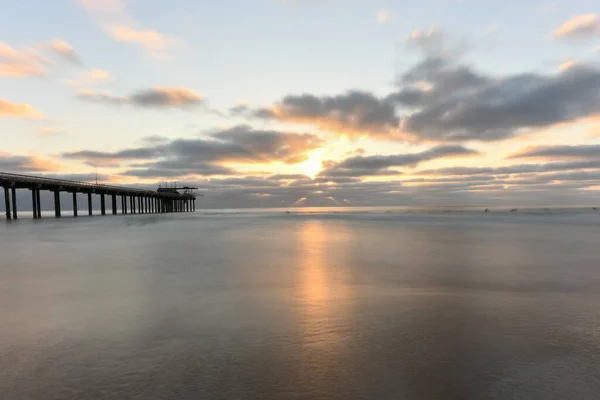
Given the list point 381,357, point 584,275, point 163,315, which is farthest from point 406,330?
point 584,275

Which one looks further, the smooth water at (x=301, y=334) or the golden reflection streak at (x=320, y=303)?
the golden reflection streak at (x=320, y=303)

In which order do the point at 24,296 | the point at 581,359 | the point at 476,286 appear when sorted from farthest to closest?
the point at 476,286
the point at 24,296
the point at 581,359

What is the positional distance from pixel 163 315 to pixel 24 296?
5.40 m

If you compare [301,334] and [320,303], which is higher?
[301,334]

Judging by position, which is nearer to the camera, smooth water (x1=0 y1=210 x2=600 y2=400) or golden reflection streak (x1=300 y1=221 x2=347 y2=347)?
smooth water (x1=0 y1=210 x2=600 y2=400)

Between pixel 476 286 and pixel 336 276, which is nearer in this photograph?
pixel 476 286

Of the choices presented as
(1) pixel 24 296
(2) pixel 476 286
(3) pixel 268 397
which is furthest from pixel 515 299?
(1) pixel 24 296

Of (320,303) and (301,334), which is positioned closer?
(301,334)

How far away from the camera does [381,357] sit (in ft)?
19.0

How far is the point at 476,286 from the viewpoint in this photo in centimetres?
1142

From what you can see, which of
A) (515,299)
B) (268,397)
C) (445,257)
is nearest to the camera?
(268,397)

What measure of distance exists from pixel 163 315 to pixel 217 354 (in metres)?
3.06

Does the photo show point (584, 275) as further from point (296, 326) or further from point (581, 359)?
point (296, 326)

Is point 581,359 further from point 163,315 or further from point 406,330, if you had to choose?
point 163,315
